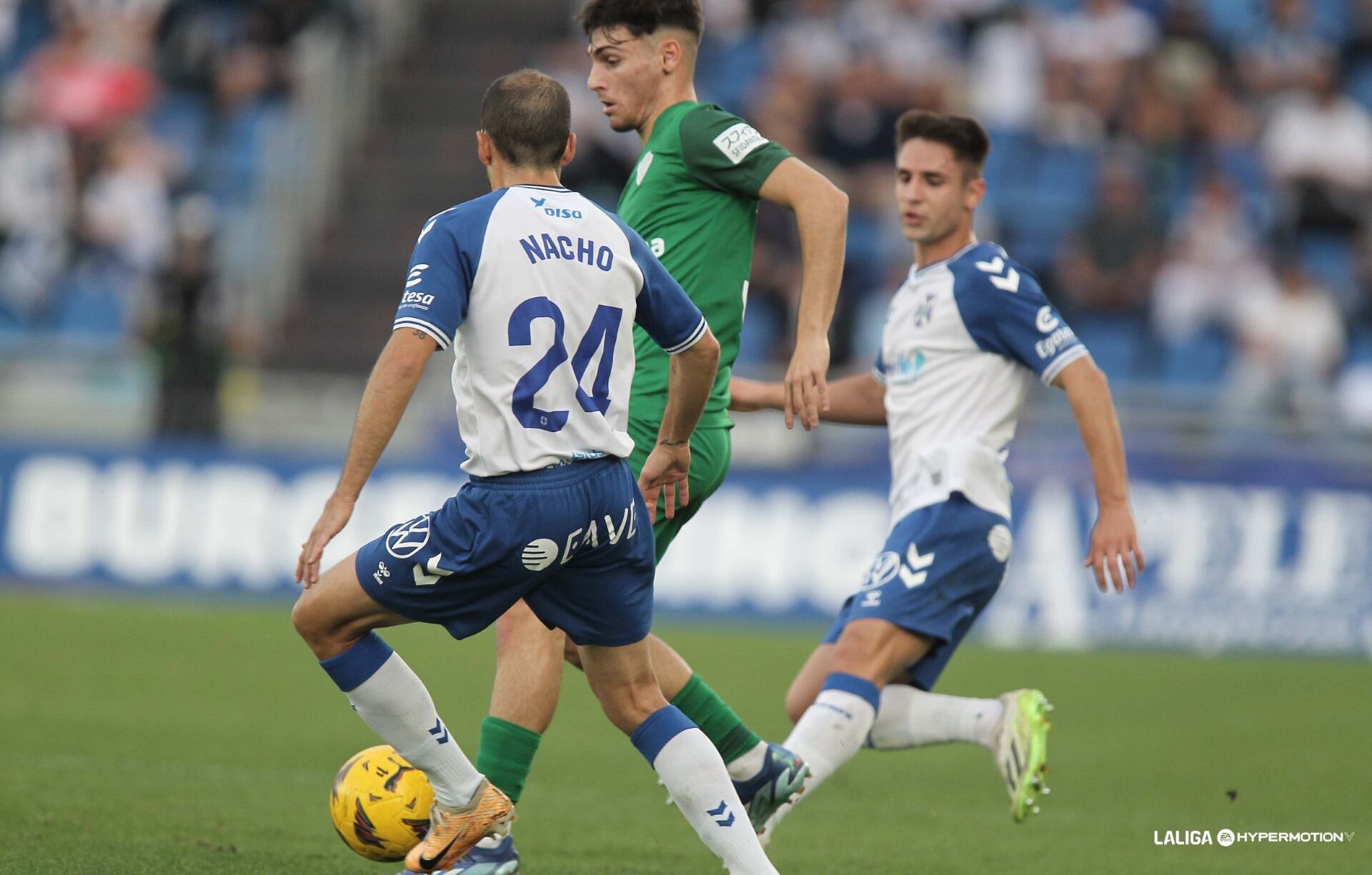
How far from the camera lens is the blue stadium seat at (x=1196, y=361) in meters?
16.1

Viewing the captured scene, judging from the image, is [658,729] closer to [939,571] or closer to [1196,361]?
[939,571]

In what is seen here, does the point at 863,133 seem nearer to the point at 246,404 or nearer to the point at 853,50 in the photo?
the point at 853,50

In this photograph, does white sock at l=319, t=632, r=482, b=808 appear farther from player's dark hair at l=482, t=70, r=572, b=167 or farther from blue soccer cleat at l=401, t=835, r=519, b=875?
player's dark hair at l=482, t=70, r=572, b=167

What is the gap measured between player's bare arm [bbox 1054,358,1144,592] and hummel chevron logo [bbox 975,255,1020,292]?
371 mm

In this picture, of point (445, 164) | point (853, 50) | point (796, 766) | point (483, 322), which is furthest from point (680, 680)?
point (445, 164)

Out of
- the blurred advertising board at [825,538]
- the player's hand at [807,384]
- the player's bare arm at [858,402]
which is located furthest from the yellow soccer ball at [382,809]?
the blurred advertising board at [825,538]

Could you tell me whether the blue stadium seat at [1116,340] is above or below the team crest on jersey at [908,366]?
below

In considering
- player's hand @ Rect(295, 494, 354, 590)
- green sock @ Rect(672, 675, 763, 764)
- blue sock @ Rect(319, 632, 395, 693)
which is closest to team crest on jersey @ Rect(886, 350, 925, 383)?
green sock @ Rect(672, 675, 763, 764)

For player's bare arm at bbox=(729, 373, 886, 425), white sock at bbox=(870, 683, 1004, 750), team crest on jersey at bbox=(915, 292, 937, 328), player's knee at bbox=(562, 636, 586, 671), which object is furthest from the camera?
player's bare arm at bbox=(729, 373, 886, 425)

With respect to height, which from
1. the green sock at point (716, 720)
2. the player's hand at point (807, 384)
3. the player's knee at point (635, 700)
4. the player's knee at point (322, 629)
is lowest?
the green sock at point (716, 720)

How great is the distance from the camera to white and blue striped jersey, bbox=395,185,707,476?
15.5 ft

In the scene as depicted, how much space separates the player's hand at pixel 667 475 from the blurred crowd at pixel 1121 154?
10057 millimetres

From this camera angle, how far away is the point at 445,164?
19828 millimetres

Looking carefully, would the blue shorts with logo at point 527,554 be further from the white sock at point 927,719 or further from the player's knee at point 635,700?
the white sock at point 927,719
